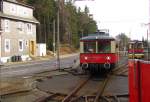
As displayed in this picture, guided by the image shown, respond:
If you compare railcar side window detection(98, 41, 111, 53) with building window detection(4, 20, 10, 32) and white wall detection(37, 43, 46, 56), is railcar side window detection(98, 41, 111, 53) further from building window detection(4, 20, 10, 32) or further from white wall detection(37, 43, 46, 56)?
white wall detection(37, 43, 46, 56)

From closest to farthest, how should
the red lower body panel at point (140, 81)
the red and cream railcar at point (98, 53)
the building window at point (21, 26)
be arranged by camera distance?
the red lower body panel at point (140, 81) < the red and cream railcar at point (98, 53) < the building window at point (21, 26)

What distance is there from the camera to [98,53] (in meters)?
28.3

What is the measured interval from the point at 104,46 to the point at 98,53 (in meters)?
0.89

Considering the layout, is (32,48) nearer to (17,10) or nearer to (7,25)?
(17,10)

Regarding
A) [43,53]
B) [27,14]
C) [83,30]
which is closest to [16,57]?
[27,14]

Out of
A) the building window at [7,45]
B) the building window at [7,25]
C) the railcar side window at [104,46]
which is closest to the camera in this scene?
the railcar side window at [104,46]

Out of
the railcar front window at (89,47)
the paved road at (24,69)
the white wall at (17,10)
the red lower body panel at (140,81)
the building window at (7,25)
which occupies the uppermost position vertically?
the white wall at (17,10)

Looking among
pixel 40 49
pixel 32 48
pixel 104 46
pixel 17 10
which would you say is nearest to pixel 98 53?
pixel 104 46

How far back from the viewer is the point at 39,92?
19625 mm

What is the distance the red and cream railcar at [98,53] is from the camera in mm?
28000

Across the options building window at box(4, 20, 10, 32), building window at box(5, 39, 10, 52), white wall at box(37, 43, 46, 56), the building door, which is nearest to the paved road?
building window at box(5, 39, 10, 52)

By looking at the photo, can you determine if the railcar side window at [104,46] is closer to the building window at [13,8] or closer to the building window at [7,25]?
the building window at [7,25]

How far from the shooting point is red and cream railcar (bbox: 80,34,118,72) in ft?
91.9

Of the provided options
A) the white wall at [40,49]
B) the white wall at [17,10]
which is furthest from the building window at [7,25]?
the white wall at [40,49]
